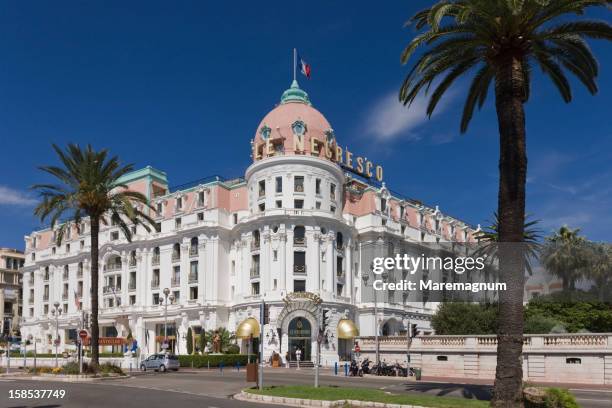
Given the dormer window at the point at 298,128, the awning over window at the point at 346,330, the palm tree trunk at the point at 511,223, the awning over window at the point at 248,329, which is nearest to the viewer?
the palm tree trunk at the point at 511,223

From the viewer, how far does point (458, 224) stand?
95.6 metres

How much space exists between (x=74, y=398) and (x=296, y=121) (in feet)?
161

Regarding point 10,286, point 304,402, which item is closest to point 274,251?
point 304,402

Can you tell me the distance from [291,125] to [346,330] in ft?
76.6

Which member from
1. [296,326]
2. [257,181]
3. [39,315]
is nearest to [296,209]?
[257,181]

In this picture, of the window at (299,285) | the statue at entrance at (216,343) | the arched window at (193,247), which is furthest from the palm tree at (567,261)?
the arched window at (193,247)

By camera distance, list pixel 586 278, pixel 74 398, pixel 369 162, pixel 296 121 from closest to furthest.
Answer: pixel 74 398, pixel 586 278, pixel 296 121, pixel 369 162

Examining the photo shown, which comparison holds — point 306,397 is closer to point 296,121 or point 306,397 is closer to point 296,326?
point 296,326

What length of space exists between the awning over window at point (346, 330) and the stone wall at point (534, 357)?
68.5ft

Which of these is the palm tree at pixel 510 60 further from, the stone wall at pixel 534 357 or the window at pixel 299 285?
the window at pixel 299 285

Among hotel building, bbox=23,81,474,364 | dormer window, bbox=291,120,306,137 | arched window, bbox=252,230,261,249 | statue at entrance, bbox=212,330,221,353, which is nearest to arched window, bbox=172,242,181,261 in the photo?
hotel building, bbox=23,81,474,364

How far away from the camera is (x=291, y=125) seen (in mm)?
70812

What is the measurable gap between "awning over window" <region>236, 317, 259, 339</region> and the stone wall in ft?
80.9

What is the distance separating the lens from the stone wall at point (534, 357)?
3597cm
